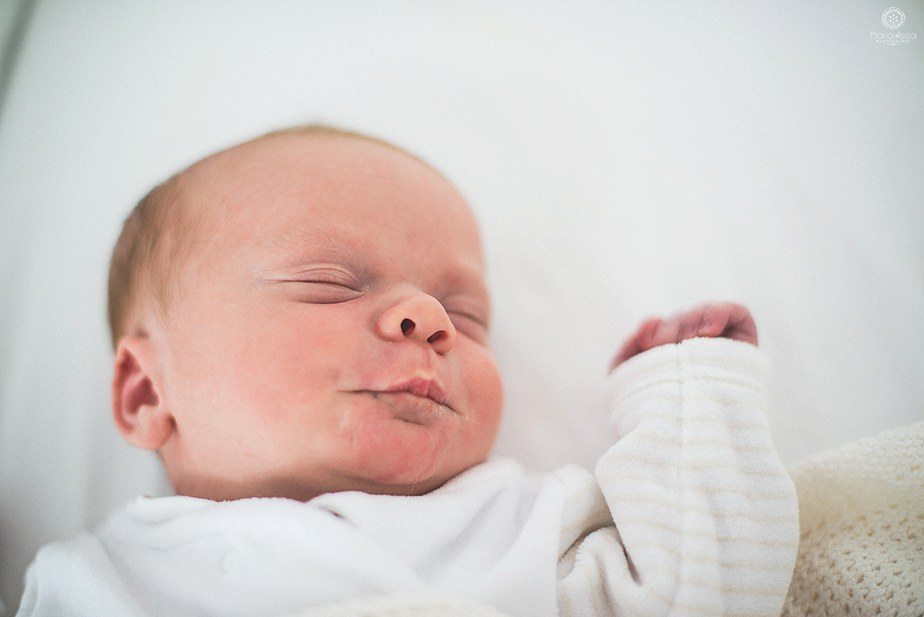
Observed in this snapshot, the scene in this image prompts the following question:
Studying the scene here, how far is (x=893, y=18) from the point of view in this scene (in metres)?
0.97

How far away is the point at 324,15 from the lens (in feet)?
3.50

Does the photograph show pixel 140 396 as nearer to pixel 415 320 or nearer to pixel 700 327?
pixel 415 320

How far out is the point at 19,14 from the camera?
3.22 ft

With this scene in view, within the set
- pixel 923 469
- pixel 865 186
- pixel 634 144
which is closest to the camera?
pixel 923 469

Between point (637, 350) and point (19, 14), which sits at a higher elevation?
point (19, 14)

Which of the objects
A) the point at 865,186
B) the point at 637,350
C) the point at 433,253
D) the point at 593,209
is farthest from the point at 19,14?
the point at 865,186

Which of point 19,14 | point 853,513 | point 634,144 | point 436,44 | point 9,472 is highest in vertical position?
point 19,14

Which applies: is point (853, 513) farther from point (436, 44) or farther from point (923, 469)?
point (436, 44)

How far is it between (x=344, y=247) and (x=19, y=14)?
655 millimetres

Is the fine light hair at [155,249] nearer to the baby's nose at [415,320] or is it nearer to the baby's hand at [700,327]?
the baby's nose at [415,320]

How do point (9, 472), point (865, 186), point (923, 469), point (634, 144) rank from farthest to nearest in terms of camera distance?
point (634, 144), point (865, 186), point (9, 472), point (923, 469)

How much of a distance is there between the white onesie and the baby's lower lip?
9 cm

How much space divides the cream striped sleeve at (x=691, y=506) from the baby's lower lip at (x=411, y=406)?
0.20 meters

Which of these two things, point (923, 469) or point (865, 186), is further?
point (865, 186)
